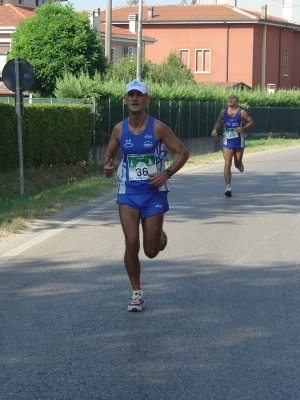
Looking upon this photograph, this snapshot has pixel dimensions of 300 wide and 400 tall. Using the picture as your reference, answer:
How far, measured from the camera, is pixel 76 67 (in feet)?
116

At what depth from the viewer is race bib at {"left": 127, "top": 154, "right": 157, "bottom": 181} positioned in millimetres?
7188

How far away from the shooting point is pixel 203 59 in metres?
63.2

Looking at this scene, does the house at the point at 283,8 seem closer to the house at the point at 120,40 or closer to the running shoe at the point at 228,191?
the house at the point at 120,40

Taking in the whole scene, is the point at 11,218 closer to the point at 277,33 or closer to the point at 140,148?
the point at 140,148

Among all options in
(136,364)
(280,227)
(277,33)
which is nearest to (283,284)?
(136,364)

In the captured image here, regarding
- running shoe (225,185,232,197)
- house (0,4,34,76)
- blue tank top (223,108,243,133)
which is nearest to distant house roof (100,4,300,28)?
house (0,4,34,76)

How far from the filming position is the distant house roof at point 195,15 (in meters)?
61.5

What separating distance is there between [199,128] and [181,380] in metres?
32.1

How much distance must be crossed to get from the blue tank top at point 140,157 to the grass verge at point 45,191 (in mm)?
4413

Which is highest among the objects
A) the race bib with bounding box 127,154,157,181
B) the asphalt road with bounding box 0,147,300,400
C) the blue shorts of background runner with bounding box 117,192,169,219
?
the race bib with bounding box 127,154,157,181

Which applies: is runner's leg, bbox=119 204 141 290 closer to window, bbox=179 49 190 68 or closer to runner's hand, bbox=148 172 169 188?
runner's hand, bbox=148 172 169 188

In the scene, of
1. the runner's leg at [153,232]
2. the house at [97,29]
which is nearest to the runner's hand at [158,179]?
the runner's leg at [153,232]

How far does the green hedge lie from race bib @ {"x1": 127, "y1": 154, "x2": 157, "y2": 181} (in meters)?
13.7

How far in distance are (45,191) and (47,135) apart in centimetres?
624
